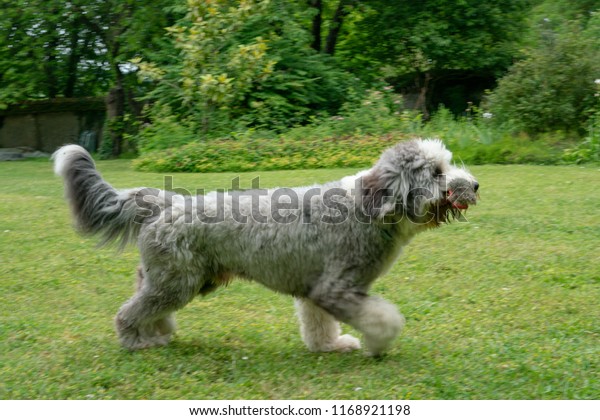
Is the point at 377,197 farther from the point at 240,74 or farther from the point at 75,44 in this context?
the point at 75,44

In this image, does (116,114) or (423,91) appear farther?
(423,91)

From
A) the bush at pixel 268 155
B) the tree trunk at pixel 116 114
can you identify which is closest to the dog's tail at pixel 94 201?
the bush at pixel 268 155

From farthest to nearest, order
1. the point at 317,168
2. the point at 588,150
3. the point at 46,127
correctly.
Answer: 1. the point at 46,127
2. the point at 317,168
3. the point at 588,150

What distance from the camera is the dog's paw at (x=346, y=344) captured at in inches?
201

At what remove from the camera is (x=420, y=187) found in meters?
4.68

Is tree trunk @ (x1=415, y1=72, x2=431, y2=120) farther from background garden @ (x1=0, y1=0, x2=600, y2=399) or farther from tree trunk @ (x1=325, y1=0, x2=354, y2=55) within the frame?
tree trunk @ (x1=325, y1=0, x2=354, y2=55)

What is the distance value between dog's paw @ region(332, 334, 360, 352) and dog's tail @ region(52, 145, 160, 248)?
1706 millimetres

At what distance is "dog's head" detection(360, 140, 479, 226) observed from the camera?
4676mm

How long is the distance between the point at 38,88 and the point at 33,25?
2.28 meters

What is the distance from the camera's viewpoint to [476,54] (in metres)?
21.7

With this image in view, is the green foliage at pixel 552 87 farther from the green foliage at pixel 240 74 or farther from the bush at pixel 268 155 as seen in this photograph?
the green foliage at pixel 240 74

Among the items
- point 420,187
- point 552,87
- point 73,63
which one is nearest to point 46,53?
point 73,63

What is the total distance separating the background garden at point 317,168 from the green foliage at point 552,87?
0.16 feet

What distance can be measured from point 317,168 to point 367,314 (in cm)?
932
